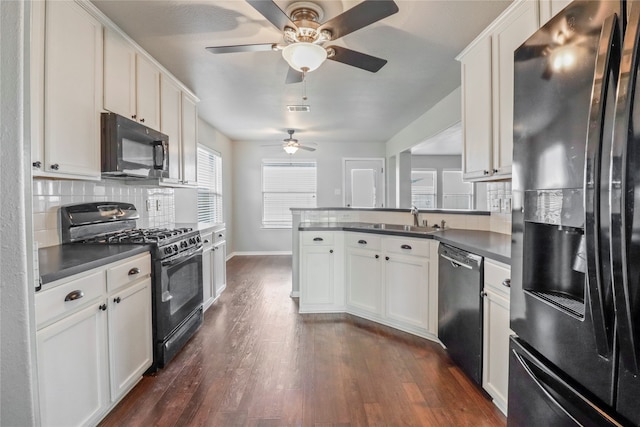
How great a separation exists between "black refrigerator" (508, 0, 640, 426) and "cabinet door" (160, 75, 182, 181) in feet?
9.19

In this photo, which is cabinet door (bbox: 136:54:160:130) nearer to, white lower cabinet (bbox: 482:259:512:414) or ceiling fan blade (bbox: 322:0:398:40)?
ceiling fan blade (bbox: 322:0:398:40)

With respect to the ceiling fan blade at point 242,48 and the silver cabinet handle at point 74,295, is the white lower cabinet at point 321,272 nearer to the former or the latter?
the ceiling fan blade at point 242,48

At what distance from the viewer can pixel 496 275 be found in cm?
172

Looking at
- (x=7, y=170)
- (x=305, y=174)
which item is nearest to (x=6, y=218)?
(x=7, y=170)

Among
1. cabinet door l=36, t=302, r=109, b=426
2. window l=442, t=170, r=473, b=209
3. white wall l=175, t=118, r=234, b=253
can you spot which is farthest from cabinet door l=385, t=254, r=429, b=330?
window l=442, t=170, r=473, b=209

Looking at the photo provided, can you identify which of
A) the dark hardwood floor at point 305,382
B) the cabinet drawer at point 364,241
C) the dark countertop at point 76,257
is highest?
the dark countertop at point 76,257

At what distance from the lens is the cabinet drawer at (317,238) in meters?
3.13

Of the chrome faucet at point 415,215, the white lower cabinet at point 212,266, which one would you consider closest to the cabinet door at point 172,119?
the white lower cabinet at point 212,266

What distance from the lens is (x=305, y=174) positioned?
664 centimetres

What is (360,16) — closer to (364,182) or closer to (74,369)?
(74,369)

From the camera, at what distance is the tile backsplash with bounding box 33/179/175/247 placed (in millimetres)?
1944

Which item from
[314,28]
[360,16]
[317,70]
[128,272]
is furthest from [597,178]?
[317,70]

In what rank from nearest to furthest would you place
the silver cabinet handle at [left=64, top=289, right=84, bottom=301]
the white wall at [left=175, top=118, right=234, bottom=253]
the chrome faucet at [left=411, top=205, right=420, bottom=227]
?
the silver cabinet handle at [left=64, top=289, right=84, bottom=301] → the chrome faucet at [left=411, top=205, right=420, bottom=227] → the white wall at [left=175, top=118, right=234, bottom=253]

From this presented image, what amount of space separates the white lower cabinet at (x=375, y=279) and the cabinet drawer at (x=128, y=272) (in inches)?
57.7
